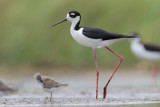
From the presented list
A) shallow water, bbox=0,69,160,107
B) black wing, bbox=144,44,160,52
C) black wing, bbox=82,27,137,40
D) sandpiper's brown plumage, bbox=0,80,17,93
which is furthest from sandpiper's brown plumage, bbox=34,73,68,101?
black wing, bbox=144,44,160,52

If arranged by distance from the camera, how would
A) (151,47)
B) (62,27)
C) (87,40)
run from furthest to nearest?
(62,27) → (151,47) → (87,40)

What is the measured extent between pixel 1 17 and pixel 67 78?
3727 mm

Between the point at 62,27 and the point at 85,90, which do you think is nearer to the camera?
the point at 85,90

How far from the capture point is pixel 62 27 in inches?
701

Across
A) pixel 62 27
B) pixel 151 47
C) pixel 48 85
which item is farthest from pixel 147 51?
pixel 48 85

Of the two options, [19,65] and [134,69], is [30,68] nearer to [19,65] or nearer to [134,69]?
[19,65]

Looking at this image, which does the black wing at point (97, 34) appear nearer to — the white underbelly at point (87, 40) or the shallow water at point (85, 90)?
the white underbelly at point (87, 40)

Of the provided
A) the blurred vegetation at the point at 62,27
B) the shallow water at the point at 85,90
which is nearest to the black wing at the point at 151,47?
the blurred vegetation at the point at 62,27

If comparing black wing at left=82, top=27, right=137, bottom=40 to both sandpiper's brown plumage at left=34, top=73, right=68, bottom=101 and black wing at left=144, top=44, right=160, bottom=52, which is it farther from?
black wing at left=144, top=44, right=160, bottom=52

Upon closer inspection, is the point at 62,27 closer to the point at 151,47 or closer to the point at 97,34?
the point at 151,47

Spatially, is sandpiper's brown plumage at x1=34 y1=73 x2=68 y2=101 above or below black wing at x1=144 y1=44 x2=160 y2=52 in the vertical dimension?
below

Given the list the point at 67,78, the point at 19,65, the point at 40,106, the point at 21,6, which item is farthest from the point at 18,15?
the point at 40,106

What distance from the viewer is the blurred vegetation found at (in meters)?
17.1

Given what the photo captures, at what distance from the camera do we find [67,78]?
53.1 feet
